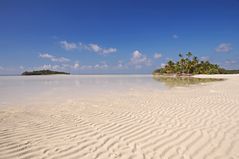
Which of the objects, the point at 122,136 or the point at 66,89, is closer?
the point at 122,136

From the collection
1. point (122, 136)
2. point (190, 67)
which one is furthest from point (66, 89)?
point (190, 67)

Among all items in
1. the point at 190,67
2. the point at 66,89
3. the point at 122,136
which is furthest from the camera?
the point at 190,67

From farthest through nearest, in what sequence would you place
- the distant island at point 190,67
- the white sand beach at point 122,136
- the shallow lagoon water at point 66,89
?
the distant island at point 190,67 → the shallow lagoon water at point 66,89 → the white sand beach at point 122,136

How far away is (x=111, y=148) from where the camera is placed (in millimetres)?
4691

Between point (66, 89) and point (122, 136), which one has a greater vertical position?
point (66, 89)

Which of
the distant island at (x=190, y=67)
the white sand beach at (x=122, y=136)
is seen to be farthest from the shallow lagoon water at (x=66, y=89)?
the distant island at (x=190, y=67)

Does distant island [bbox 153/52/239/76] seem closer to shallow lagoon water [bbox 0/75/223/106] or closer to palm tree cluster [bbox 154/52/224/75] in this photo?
palm tree cluster [bbox 154/52/224/75]

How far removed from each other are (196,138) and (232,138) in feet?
3.17

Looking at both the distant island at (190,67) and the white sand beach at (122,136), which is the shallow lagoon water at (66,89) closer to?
the white sand beach at (122,136)

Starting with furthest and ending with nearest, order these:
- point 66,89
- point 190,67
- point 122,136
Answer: point 190,67 < point 66,89 < point 122,136

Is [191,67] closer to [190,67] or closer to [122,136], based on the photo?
[190,67]

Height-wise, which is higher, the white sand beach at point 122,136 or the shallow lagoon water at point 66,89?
the shallow lagoon water at point 66,89

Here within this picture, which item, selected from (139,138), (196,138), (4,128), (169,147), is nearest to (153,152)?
(169,147)

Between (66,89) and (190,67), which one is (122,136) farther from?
(190,67)
